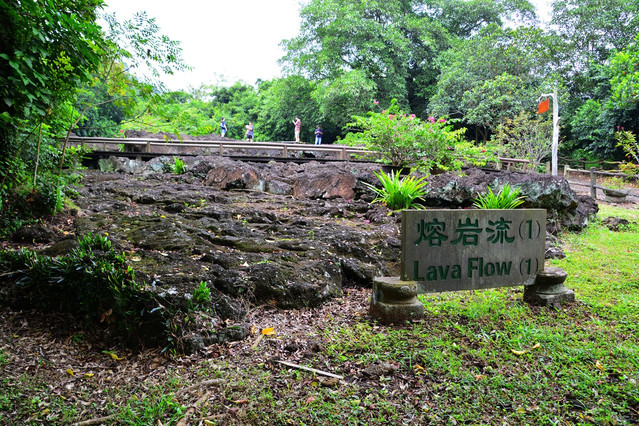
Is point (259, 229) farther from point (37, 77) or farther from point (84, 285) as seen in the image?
point (37, 77)

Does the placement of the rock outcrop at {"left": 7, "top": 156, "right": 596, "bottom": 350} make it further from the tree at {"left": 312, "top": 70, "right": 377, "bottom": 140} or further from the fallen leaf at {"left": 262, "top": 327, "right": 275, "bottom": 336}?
the tree at {"left": 312, "top": 70, "right": 377, "bottom": 140}

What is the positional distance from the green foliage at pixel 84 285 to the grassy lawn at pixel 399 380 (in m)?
0.40

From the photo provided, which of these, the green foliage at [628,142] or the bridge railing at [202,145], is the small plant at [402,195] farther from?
the green foliage at [628,142]

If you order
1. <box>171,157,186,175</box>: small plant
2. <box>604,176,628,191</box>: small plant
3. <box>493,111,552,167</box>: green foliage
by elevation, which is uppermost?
<box>493,111,552,167</box>: green foliage

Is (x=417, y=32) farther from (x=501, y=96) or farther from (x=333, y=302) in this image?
(x=333, y=302)

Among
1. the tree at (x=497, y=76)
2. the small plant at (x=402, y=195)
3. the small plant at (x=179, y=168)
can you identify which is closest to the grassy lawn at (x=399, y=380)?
the small plant at (x=402, y=195)

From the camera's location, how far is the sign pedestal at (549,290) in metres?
3.43

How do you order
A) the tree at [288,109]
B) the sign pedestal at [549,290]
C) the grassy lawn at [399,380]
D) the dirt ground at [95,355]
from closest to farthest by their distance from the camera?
the grassy lawn at [399,380], the dirt ground at [95,355], the sign pedestal at [549,290], the tree at [288,109]

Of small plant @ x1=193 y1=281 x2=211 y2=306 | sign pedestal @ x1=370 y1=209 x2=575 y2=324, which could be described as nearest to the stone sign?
sign pedestal @ x1=370 y1=209 x2=575 y2=324

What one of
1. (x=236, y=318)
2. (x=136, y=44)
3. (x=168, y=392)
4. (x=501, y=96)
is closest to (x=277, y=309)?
(x=236, y=318)

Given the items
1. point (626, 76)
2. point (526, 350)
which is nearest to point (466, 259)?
point (526, 350)

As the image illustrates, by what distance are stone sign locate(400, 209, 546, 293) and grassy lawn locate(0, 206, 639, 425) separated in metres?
0.31

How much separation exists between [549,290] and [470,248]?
0.93 meters

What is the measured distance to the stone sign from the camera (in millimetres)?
3047
